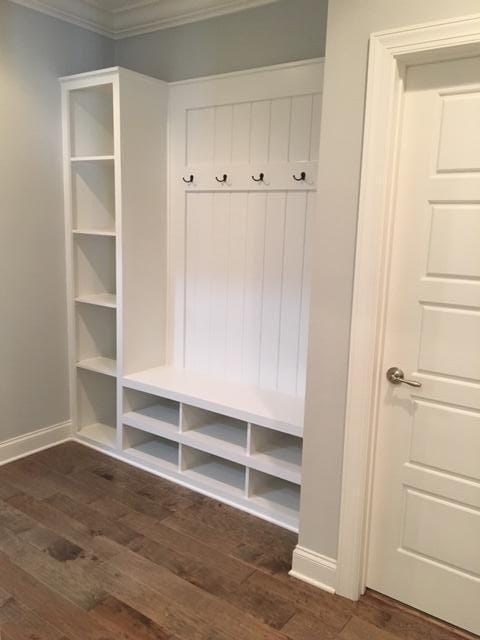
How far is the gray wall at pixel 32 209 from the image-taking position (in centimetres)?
308

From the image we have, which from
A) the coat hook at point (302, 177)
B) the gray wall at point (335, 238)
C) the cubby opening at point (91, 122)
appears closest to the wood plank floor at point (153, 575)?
the gray wall at point (335, 238)

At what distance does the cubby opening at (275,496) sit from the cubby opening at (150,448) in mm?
538

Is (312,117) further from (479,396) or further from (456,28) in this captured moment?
(479,396)

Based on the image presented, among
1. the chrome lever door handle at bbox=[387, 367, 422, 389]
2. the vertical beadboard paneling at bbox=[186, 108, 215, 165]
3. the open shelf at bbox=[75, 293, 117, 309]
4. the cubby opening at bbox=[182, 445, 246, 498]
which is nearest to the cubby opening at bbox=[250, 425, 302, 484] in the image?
the cubby opening at bbox=[182, 445, 246, 498]

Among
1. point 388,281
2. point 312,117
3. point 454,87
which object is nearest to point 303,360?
point 388,281

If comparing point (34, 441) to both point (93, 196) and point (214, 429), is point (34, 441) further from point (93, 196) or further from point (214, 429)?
point (93, 196)

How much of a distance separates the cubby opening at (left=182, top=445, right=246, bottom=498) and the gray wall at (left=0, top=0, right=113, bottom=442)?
1.03 metres

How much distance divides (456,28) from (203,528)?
2358 millimetres

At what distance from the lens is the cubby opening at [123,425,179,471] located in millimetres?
3250

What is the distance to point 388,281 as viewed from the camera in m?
2.06

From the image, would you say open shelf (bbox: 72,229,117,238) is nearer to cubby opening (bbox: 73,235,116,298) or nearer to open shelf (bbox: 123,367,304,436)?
cubby opening (bbox: 73,235,116,298)

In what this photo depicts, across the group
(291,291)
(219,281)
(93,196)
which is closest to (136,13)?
(93,196)

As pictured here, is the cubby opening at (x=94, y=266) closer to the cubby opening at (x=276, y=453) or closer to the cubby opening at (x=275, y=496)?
the cubby opening at (x=276, y=453)

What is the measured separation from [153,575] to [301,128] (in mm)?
2215
